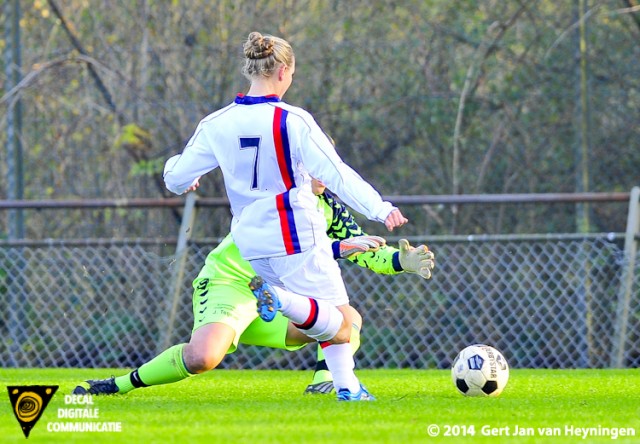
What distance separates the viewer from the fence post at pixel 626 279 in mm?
7773

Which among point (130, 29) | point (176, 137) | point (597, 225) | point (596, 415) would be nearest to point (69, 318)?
point (176, 137)

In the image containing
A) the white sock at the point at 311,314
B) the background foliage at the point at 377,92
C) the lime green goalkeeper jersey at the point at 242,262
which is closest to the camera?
the white sock at the point at 311,314

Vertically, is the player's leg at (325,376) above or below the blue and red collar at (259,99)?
below

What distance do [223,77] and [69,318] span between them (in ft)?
6.79

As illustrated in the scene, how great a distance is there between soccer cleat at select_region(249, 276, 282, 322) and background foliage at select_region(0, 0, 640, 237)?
3.95 meters

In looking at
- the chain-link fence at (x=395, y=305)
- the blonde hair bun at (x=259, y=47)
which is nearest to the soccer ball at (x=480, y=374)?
the blonde hair bun at (x=259, y=47)

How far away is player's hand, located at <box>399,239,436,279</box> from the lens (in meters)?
5.07

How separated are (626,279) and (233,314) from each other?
3.30m

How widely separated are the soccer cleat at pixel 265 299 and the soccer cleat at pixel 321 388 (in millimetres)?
1015

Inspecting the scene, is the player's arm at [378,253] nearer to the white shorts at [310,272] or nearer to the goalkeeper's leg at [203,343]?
the white shorts at [310,272]

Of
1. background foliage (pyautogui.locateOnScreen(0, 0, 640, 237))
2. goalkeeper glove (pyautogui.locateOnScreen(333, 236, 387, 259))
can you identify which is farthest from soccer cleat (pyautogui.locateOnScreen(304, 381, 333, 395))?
background foliage (pyautogui.locateOnScreen(0, 0, 640, 237))

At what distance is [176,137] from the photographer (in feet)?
29.6

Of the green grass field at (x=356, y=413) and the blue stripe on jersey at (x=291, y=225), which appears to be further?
the blue stripe on jersey at (x=291, y=225)

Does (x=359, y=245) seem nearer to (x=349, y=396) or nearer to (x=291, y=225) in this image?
(x=291, y=225)
